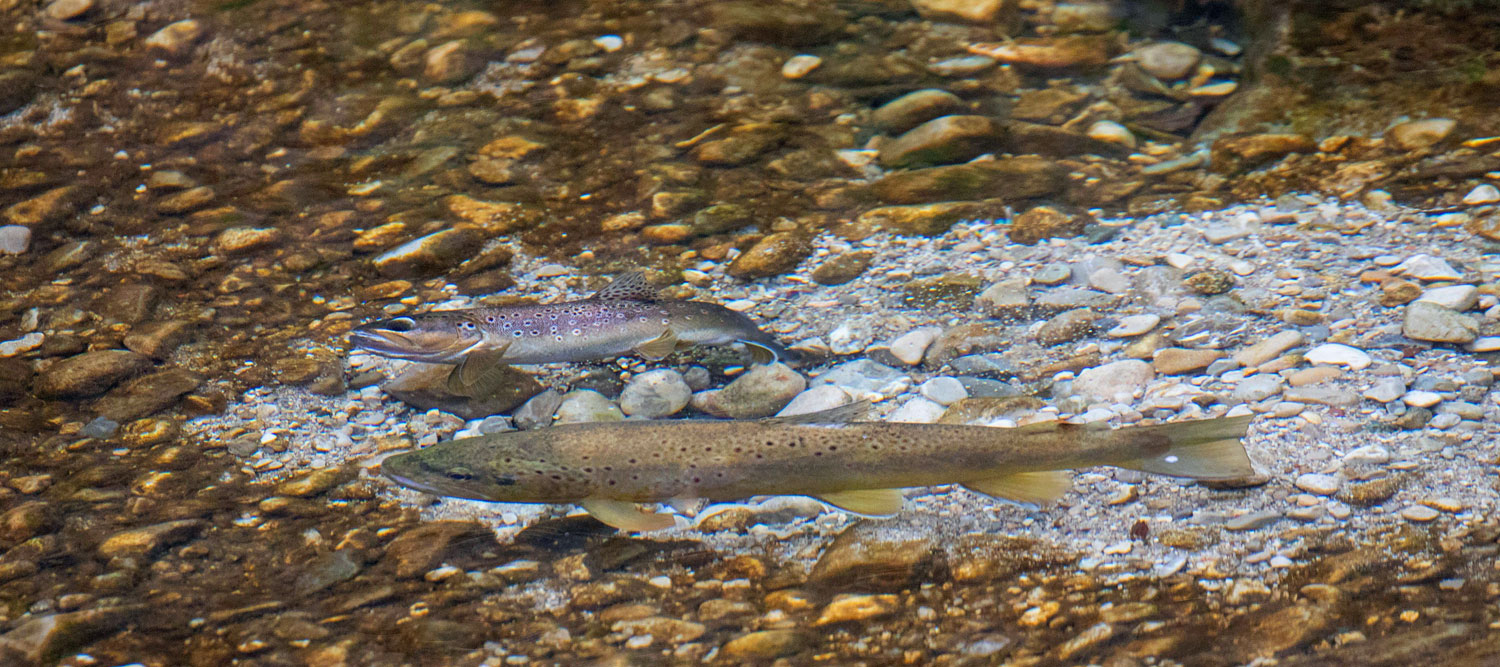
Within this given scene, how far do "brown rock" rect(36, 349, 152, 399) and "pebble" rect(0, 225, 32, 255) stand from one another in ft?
5.48

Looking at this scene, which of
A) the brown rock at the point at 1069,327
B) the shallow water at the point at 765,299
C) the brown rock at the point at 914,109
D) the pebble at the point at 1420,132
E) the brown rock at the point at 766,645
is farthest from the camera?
the brown rock at the point at 914,109

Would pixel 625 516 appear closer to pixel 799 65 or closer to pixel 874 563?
pixel 874 563

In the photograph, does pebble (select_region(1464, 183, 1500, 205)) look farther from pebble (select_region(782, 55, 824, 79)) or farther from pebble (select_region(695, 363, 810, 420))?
pebble (select_region(782, 55, 824, 79))

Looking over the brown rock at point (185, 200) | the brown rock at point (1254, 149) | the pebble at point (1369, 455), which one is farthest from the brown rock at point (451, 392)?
the brown rock at point (1254, 149)

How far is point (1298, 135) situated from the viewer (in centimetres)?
630

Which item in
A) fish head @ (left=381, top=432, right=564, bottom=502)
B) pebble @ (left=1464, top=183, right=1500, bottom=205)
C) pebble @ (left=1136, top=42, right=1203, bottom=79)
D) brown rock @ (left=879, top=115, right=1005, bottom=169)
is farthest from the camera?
pebble @ (left=1136, top=42, right=1203, bottom=79)

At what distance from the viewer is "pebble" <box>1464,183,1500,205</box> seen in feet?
17.6

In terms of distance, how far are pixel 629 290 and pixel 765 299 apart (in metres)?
0.77

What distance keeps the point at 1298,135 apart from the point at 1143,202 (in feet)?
4.05

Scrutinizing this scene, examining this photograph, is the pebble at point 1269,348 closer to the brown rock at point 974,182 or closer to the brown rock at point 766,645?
the brown rock at point 974,182

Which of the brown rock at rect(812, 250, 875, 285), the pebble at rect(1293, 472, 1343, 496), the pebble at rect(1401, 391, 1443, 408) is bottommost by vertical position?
the brown rock at rect(812, 250, 875, 285)

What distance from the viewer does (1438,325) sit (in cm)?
428

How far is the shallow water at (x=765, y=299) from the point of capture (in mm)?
3246

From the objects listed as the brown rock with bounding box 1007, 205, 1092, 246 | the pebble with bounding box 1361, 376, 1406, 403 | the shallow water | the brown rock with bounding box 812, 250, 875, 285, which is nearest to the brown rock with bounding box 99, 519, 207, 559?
the shallow water
